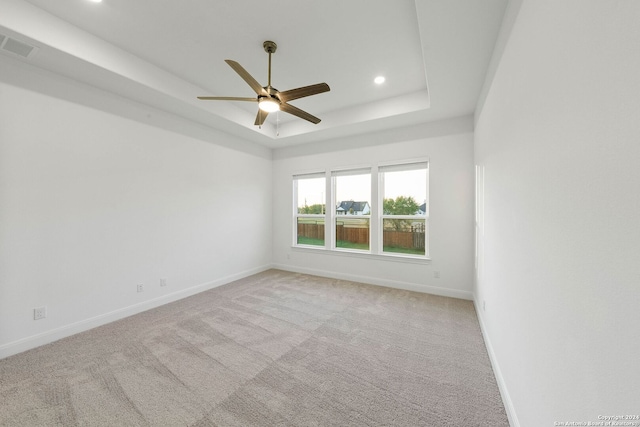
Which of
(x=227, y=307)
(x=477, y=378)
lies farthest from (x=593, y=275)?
(x=227, y=307)

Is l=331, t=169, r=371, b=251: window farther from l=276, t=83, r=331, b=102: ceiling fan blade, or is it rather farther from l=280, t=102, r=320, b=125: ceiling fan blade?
l=276, t=83, r=331, b=102: ceiling fan blade

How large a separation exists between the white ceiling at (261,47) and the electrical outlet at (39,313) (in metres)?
2.50

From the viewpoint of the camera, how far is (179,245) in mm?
3861

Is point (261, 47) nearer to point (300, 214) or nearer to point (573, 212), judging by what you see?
point (573, 212)

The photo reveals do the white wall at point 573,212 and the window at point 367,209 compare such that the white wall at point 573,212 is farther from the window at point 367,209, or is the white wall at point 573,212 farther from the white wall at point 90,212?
the white wall at point 90,212

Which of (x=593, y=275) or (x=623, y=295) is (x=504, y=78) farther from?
(x=623, y=295)

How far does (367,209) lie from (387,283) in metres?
1.42

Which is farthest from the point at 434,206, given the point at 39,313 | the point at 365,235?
the point at 39,313

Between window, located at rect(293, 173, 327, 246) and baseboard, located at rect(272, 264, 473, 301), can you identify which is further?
window, located at rect(293, 173, 327, 246)

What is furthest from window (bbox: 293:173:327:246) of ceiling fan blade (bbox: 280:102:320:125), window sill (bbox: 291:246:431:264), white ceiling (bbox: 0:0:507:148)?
ceiling fan blade (bbox: 280:102:320:125)

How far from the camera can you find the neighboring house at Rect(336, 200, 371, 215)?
15.8ft

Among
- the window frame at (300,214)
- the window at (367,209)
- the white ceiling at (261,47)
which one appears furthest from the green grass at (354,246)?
the white ceiling at (261,47)

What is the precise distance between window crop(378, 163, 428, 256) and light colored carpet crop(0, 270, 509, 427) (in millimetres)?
1319

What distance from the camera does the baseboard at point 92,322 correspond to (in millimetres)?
2387
